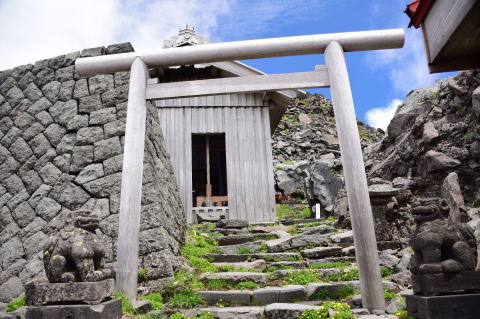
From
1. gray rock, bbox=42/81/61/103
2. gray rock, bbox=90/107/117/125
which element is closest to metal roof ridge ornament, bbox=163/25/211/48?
gray rock, bbox=42/81/61/103

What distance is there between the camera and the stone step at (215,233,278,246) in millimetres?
7785

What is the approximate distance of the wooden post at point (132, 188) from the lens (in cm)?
483

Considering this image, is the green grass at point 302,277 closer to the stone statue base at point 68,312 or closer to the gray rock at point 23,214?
the stone statue base at point 68,312

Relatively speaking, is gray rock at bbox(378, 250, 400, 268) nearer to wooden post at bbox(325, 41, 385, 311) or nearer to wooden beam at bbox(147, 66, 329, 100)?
wooden post at bbox(325, 41, 385, 311)

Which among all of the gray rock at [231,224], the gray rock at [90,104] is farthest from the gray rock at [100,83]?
the gray rock at [231,224]

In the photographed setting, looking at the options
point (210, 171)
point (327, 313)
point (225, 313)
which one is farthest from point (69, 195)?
point (210, 171)

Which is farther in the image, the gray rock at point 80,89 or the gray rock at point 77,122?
the gray rock at point 80,89

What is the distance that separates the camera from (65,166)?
7031 mm

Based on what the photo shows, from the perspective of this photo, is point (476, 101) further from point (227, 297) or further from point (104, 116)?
point (104, 116)

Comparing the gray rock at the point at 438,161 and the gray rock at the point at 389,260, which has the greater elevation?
the gray rock at the point at 438,161

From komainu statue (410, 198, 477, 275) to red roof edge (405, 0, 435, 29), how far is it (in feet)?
6.88

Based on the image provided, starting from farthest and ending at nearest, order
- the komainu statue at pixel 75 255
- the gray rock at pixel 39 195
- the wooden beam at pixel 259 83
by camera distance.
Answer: the gray rock at pixel 39 195 → the wooden beam at pixel 259 83 → the komainu statue at pixel 75 255

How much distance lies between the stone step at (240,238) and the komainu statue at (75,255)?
4.11 m

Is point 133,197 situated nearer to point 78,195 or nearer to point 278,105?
point 78,195
